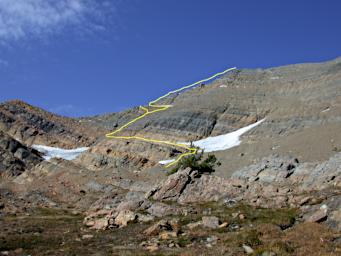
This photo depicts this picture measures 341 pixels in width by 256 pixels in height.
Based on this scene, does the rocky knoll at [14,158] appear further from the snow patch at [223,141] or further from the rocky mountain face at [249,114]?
the snow patch at [223,141]

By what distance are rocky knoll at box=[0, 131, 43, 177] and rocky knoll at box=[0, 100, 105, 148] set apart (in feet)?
43.3

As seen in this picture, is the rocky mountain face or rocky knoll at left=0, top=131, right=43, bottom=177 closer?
rocky knoll at left=0, top=131, right=43, bottom=177

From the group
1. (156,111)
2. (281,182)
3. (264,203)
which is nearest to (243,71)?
(156,111)

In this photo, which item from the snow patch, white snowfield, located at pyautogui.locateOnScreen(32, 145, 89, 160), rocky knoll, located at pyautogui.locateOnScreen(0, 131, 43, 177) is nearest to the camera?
rocky knoll, located at pyautogui.locateOnScreen(0, 131, 43, 177)

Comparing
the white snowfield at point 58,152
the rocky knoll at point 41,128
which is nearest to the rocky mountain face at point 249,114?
the white snowfield at point 58,152

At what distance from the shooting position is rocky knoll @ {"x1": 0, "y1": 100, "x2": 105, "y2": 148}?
10194 cm

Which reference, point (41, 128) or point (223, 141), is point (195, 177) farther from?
point (41, 128)

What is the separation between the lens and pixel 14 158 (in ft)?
269

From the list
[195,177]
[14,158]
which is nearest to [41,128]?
[14,158]

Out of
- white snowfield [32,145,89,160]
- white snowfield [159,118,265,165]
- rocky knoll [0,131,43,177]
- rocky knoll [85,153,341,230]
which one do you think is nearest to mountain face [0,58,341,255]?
rocky knoll [85,153,341,230]

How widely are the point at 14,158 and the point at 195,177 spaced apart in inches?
1764

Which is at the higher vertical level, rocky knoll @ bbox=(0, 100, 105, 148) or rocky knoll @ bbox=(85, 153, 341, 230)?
rocky knoll @ bbox=(0, 100, 105, 148)

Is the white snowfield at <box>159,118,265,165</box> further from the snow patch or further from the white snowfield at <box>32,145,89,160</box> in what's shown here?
the white snowfield at <box>32,145,89,160</box>

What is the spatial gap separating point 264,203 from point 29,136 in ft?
250
